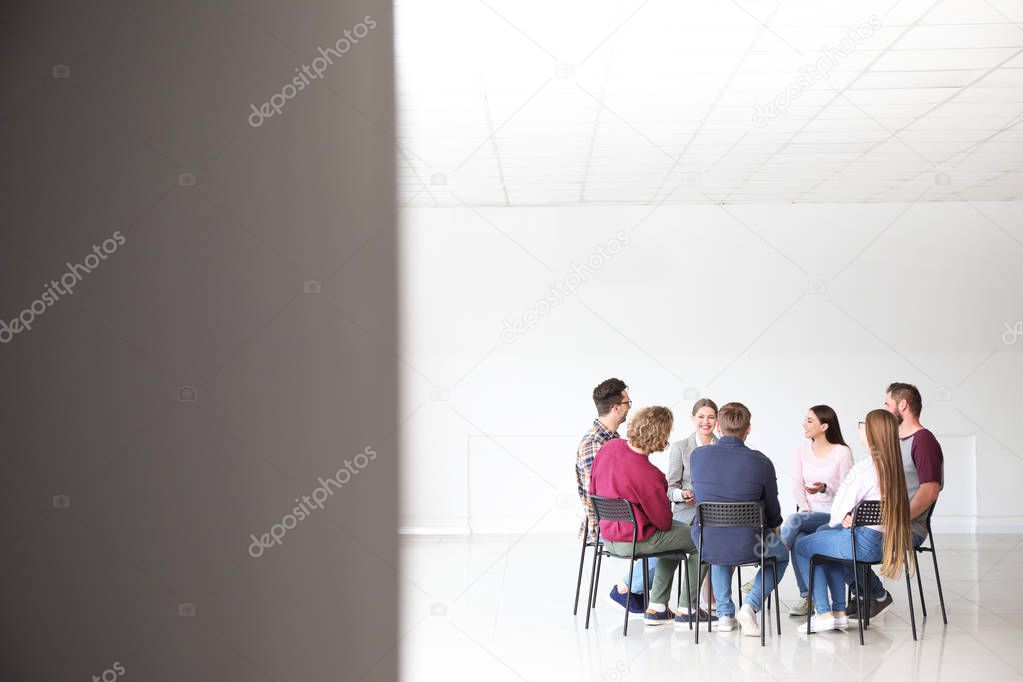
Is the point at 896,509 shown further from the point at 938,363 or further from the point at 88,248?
the point at 938,363

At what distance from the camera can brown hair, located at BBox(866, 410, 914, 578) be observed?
417cm

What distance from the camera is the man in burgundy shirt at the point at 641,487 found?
4.47 m

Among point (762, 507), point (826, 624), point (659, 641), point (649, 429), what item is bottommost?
point (659, 641)

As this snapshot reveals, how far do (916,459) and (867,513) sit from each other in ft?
1.56

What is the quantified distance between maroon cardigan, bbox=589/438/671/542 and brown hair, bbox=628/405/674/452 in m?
0.06

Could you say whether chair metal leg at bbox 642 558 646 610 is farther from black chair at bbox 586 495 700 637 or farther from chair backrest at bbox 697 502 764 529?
chair backrest at bbox 697 502 764 529

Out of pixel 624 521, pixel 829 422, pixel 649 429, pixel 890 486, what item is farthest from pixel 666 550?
pixel 829 422

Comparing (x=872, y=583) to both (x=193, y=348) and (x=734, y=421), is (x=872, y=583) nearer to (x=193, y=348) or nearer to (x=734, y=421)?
(x=734, y=421)

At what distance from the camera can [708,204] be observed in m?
8.30

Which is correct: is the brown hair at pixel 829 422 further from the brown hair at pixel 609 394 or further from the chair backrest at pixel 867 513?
the brown hair at pixel 609 394

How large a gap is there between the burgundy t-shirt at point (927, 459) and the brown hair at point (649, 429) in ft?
4.03

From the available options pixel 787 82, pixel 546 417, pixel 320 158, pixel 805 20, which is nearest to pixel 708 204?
pixel 546 417

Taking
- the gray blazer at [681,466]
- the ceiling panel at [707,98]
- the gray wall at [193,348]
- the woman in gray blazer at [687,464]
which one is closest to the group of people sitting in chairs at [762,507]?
the woman in gray blazer at [687,464]

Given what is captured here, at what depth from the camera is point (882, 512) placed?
4.21 meters
